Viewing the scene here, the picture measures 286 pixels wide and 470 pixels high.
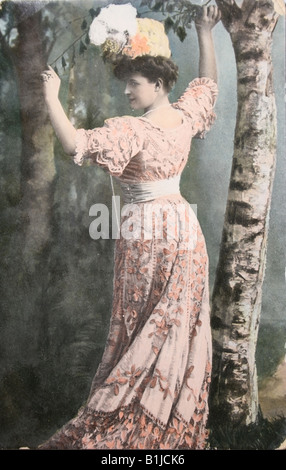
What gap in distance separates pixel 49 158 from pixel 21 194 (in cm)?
22

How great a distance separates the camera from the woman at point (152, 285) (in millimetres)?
2828

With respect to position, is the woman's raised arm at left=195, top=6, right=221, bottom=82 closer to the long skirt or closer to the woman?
the woman

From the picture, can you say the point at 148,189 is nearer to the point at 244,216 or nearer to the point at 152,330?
the point at 244,216

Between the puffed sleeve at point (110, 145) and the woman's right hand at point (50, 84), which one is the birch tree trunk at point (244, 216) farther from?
the woman's right hand at point (50, 84)

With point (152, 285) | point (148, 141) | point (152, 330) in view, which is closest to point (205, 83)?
point (148, 141)

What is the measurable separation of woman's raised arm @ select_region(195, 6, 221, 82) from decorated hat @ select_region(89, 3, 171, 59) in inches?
6.6

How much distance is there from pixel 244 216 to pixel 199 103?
1.88 feet

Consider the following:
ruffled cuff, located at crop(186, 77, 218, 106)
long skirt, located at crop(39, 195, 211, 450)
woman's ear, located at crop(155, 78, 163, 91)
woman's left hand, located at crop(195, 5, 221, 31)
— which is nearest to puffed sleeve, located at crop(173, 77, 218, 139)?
ruffled cuff, located at crop(186, 77, 218, 106)

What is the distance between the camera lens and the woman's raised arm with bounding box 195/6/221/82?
3.01 m

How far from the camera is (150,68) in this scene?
2.93 meters

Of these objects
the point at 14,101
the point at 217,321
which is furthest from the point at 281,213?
the point at 14,101

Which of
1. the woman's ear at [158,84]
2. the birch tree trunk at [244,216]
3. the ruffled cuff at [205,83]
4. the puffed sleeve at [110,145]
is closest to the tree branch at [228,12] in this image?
the birch tree trunk at [244,216]

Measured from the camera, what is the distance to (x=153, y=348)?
9.35 ft
